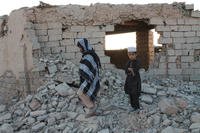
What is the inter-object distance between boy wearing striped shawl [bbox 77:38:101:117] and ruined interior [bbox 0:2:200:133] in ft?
1.71

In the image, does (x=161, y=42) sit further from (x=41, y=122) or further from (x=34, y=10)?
(x=41, y=122)

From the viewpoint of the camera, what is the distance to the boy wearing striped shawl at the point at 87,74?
7.13 meters

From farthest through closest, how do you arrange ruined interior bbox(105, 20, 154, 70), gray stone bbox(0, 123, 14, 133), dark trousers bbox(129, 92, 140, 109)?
ruined interior bbox(105, 20, 154, 70) → gray stone bbox(0, 123, 14, 133) → dark trousers bbox(129, 92, 140, 109)

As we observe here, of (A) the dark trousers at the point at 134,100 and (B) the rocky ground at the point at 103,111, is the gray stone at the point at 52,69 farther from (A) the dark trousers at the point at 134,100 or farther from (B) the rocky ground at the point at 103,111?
(A) the dark trousers at the point at 134,100

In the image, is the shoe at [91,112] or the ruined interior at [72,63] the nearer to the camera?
the shoe at [91,112]

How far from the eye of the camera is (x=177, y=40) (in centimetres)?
1051

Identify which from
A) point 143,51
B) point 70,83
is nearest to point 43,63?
point 70,83

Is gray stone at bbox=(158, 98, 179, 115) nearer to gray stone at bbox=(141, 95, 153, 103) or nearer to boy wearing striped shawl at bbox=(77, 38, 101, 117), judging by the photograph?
gray stone at bbox=(141, 95, 153, 103)

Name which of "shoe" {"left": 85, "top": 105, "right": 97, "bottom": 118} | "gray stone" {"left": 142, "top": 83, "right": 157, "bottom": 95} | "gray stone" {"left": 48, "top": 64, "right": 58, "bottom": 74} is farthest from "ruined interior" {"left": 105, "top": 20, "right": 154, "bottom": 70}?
"shoe" {"left": 85, "top": 105, "right": 97, "bottom": 118}

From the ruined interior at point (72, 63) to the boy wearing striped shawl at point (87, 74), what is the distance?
52cm

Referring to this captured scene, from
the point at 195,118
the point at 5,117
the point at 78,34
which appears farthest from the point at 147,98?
the point at 5,117

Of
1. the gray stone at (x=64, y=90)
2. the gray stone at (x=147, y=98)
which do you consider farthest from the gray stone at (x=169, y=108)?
the gray stone at (x=64, y=90)

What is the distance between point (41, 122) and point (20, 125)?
465 mm

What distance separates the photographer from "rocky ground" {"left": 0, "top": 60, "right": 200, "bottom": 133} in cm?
710
